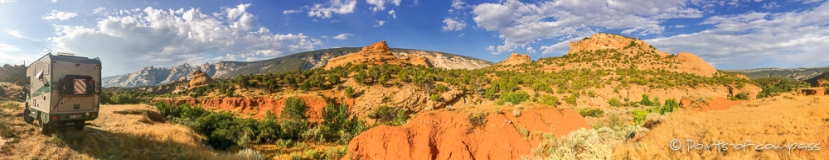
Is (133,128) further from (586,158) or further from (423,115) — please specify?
(586,158)

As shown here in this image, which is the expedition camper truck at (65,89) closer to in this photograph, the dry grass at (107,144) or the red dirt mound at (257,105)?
the dry grass at (107,144)

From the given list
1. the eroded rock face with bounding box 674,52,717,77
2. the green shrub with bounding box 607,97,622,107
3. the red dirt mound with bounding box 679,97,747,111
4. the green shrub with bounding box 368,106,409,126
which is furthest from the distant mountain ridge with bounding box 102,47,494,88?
the red dirt mound with bounding box 679,97,747,111

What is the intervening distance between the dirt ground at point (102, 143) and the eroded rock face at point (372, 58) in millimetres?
45577

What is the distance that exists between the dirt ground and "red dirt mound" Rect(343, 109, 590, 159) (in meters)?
4.98

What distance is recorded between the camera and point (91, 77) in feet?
27.9

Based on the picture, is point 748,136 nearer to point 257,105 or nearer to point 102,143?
point 102,143

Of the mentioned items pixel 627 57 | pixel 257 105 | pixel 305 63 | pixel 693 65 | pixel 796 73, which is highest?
pixel 305 63

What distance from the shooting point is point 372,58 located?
198 feet

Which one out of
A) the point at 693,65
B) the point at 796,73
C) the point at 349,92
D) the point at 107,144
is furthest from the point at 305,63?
the point at 796,73

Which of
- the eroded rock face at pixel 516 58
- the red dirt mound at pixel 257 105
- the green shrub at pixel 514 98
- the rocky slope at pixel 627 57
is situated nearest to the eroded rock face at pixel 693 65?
the rocky slope at pixel 627 57

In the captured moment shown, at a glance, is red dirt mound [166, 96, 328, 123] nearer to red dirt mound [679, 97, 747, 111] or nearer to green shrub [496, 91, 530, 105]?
green shrub [496, 91, 530, 105]

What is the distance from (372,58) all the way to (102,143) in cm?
5113

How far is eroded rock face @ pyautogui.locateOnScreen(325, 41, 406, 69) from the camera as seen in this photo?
194ft

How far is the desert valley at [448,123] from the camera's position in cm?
484
